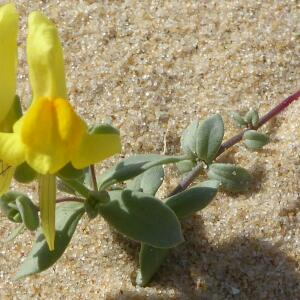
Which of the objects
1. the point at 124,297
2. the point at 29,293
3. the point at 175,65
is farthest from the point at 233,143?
the point at 29,293

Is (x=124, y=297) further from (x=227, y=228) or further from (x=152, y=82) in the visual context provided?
(x=152, y=82)

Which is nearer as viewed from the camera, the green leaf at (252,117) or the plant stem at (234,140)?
the plant stem at (234,140)

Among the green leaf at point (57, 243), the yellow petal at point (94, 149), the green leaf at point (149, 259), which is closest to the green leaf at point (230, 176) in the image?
the green leaf at point (149, 259)

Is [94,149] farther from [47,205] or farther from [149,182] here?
[149,182]

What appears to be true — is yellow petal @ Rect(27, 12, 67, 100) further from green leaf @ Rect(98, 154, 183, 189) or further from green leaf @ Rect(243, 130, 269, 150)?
green leaf @ Rect(243, 130, 269, 150)

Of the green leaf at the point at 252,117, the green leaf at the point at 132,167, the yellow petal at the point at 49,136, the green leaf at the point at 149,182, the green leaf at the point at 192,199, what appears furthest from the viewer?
the green leaf at the point at 252,117

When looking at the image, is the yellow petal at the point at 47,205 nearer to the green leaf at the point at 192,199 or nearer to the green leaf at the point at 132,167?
the green leaf at the point at 132,167
